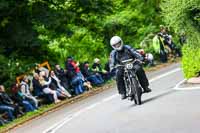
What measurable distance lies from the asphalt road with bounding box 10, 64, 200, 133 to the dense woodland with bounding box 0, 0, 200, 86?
6.28ft

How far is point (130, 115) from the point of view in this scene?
17125 mm

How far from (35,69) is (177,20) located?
9567mm

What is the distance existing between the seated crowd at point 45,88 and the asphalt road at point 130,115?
4.59 ft

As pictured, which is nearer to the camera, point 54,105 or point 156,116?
point 156,116

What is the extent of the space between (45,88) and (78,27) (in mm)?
10651

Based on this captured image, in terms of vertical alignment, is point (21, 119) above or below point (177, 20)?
below

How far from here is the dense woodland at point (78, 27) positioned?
19.7 meters

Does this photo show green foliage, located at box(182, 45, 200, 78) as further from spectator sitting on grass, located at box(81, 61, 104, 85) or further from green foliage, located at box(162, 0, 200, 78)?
spectator sitting on grass, located at box(81, 61, 104, 85)

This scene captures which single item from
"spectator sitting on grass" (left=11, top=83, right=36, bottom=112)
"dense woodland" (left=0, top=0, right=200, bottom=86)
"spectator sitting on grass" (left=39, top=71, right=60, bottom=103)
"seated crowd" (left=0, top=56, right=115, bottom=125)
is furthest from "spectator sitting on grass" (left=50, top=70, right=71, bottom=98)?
"spectator sitting on grass" (left=11, top=83, right=36, bottom=112)

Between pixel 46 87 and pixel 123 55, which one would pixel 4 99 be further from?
pixel 123 55

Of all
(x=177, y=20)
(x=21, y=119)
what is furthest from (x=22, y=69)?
(x=177, y=20)

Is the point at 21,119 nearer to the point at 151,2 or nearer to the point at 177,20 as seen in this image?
the point at 177,20

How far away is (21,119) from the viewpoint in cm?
2291

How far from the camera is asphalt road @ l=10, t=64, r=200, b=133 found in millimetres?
14586
